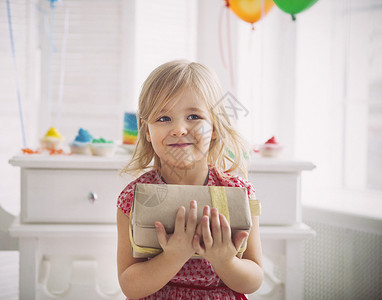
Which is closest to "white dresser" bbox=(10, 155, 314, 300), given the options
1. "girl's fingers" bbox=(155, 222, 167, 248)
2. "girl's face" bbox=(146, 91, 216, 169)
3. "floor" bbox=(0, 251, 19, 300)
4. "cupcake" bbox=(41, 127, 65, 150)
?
"cupcake" bbox=(41, 127, 65, 150)

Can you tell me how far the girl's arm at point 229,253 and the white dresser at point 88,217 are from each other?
34cm

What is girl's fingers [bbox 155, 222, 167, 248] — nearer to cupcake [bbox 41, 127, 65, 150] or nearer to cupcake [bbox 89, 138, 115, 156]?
cupcake [bbox 89, 138, 115, 156]

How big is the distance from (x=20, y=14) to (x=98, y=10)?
15.6 inches

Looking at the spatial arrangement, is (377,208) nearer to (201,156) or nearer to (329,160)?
(329,160)

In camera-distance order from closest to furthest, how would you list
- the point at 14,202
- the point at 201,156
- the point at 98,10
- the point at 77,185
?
the point at 201,156, the point at 77,185, the point at 14,202, the point at 98,10

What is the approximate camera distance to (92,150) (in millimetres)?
1172

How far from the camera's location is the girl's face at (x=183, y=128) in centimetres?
76

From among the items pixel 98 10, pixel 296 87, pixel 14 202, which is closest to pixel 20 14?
pixel 98 10

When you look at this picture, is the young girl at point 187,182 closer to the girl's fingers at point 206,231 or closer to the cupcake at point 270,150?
the girl's fingers at point 206,231

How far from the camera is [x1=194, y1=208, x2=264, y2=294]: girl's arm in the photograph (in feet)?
2.16

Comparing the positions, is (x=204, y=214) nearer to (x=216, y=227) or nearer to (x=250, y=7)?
(x=216, y=227)

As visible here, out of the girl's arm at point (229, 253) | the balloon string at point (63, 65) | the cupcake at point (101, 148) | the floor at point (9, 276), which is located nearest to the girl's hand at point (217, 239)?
the girl's arm at point (229, 253)

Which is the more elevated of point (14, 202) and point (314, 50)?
point (314, 50)

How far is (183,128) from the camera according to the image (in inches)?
29.6
